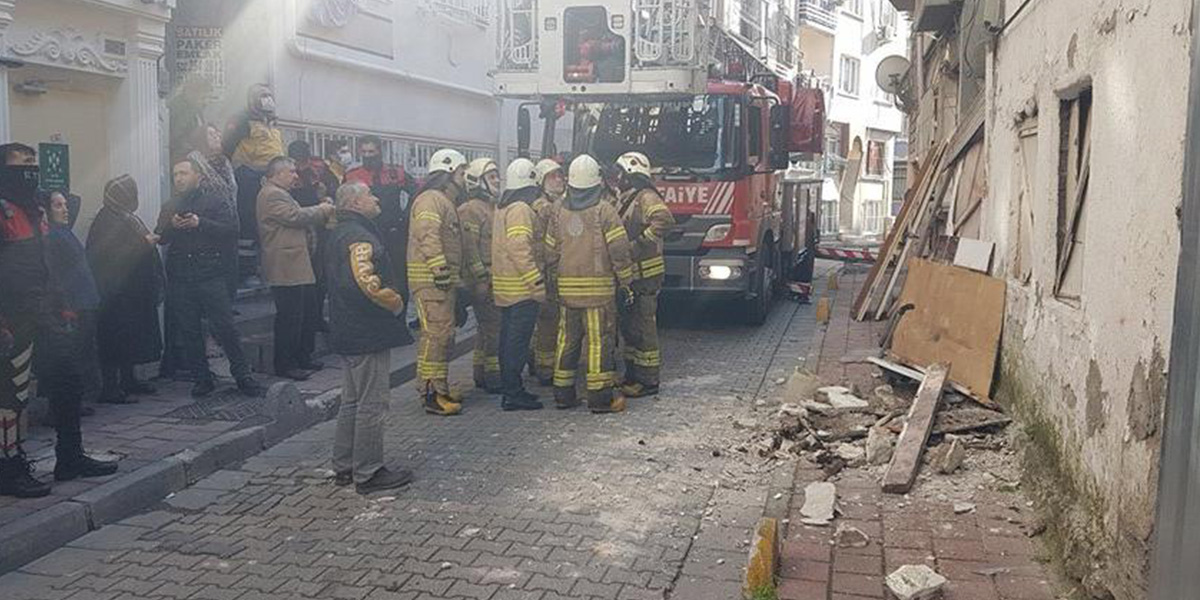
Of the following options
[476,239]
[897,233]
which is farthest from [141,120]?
[897,233]

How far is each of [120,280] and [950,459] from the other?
5.73m

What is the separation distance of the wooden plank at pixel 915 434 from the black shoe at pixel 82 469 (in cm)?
431

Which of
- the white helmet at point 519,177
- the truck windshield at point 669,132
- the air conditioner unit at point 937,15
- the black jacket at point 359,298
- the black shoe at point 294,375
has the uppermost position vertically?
the air conditioner unit at point 937,15

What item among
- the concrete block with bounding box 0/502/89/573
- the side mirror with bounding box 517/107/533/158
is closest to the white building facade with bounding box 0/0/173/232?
the side mirror with bounding box 517/107/533/158

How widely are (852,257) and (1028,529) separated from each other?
12035 mm

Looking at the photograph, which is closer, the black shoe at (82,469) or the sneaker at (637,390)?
the black shoe at (82,469)

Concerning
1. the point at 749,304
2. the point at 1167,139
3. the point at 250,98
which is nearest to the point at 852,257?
the point at 749,304

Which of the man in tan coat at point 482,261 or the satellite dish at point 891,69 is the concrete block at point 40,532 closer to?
the man in tan coat at point 482,261

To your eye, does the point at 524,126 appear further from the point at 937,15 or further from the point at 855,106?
the point at 855,106

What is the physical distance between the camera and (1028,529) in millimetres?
4758

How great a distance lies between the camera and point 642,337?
27.1ft

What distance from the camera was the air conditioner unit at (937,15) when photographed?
11609mm

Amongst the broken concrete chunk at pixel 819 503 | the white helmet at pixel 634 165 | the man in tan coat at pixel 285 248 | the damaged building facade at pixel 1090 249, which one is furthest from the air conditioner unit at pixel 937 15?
the broken concrete chunk at pixel 819 503

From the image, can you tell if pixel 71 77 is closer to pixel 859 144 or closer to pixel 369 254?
pixel 369 254
